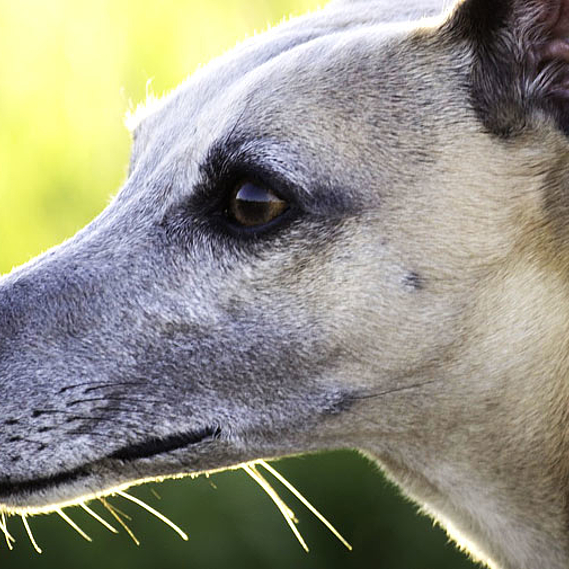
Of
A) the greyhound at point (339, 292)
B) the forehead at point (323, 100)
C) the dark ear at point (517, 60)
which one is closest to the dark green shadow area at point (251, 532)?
the greyhound at point (339, 292)

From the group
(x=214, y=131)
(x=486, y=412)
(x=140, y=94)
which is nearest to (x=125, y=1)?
(x=140, y=94)

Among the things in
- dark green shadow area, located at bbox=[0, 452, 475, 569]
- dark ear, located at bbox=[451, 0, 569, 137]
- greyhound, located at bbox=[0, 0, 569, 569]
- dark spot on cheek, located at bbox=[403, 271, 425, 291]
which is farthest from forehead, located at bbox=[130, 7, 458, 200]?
dark green shadow area, located at bbox=[0, 452, 475, 569]

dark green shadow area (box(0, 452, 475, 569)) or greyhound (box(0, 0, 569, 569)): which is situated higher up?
dark green shadow area (box(0, 452, 475, 569))

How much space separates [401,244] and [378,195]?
14cm

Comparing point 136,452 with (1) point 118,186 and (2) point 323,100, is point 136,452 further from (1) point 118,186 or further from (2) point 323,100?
(1) point 118,186

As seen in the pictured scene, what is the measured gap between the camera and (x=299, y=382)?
2.89 metres

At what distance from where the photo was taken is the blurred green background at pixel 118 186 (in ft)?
17.1

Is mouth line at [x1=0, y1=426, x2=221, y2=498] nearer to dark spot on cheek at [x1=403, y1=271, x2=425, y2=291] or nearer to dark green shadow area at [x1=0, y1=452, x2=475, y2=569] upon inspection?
dark spot on cheek at [x1=403, y1=271, x2=425, y2=291]

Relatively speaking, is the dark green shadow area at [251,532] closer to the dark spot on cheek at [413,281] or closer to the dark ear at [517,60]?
the dark spot on cheek at [413,281]

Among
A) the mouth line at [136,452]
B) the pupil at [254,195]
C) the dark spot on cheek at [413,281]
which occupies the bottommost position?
the dark spot on cheek at [413,281]

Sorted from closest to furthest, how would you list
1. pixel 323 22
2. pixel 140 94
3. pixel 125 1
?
pixel 323 22
pixel 140 94
pixel 125 1

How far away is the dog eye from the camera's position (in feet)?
9.36

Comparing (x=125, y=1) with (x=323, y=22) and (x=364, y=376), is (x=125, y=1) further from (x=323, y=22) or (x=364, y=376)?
(x=364, y=376)

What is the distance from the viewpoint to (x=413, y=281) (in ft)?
9.29
